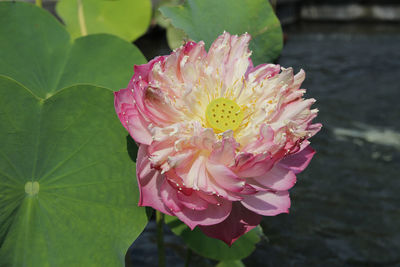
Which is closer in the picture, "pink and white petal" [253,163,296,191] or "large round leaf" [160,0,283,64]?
"pink and white petal" [253,163,296,191]

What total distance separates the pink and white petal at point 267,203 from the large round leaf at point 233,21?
0.20 meters

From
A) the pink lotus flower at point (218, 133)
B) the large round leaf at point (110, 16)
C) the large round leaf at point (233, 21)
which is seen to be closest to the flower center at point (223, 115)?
the pink lotus flower at point (218, 133)

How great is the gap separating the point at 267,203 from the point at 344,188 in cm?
150

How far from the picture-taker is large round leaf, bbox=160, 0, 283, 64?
490mm

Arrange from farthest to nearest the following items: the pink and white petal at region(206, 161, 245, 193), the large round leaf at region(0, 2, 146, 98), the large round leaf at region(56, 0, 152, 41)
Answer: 1. the large round leaf at region(56, 0, 152, 41)
2. the large round leaf at region(0, 2, 146, 98)
3. the pink and white petal at region(206, 161, 245, 193)

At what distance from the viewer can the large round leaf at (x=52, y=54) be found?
0.47 m

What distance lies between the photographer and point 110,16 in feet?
2.06

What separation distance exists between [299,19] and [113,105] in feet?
20.3

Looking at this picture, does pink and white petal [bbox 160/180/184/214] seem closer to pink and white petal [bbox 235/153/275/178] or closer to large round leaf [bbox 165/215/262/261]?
pink and white petal [bbox 235/153/275/178]

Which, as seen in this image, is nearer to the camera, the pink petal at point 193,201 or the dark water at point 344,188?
the pink petal at point 193,201

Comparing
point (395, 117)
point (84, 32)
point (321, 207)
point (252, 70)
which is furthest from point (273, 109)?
point (395, 117)

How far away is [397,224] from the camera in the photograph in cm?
148

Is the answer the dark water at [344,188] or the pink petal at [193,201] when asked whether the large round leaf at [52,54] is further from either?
→ the dark water at [344,188]

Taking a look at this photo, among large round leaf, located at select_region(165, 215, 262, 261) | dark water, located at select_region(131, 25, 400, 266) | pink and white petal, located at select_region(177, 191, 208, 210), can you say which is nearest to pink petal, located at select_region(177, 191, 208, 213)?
pink and white petal, located at select_region(177, 191, 208, 210)
